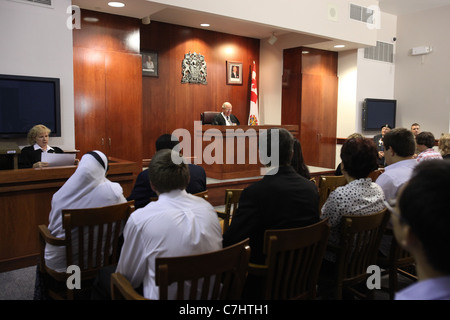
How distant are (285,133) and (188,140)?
5973mm

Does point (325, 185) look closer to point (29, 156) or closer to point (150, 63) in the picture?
point (29, 156)

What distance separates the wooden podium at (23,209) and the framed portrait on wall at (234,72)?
5.51m

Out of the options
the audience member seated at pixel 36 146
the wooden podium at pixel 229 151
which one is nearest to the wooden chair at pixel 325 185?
the wooden podium at pixel 229 151

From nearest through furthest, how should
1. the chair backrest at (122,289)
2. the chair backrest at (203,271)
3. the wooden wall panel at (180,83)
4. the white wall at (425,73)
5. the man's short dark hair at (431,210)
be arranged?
the man's short dark hair at (431,210), the chair backrest at (203,271), the chair backrest at (122,289), the wooden wall panel at (180,83), the white wall at (425,73)

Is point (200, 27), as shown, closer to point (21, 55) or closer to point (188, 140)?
point (188, 140)

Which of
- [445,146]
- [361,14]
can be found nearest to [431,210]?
[445,146]

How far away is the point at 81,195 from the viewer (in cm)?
247

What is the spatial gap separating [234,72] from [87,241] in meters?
6.75

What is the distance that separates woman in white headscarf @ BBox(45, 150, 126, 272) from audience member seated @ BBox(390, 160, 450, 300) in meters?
1.98

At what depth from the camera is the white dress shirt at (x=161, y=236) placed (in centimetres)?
164

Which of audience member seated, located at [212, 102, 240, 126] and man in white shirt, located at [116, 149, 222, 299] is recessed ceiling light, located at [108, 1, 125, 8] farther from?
man in white shirt, located at [116, 149, 222, 299]

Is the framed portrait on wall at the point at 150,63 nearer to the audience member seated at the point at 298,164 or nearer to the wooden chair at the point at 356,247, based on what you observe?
the audience member seated at the point at 298,164

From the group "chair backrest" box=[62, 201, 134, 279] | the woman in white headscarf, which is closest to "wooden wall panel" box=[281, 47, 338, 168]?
the woman in white headscarf
